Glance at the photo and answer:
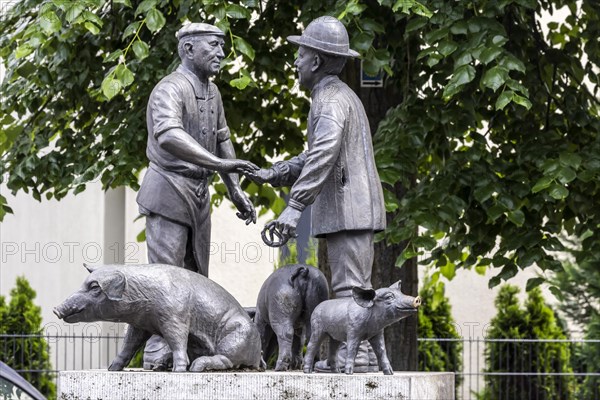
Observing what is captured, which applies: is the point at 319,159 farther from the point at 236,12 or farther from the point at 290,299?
the point at 236,12

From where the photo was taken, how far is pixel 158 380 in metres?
7.81

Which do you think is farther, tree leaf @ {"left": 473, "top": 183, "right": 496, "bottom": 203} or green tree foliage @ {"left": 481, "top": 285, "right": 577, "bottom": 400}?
green tree foliage @ {"left": 481, "top": 285, "right": 577, "bottom": 400}

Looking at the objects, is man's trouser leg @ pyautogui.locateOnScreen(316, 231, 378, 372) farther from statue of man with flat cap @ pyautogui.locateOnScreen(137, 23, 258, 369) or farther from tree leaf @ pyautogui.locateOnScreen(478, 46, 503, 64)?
tree leaf @ pyautogui.locateOnScreen(478, 46, 503, 64)

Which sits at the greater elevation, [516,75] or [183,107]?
[516,75]

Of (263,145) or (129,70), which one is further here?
(263,145)

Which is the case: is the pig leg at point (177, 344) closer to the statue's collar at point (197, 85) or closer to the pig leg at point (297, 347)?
the pig leg at point (297, 347)

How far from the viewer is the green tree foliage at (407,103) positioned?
1125cm

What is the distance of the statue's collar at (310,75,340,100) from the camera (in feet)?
28.2

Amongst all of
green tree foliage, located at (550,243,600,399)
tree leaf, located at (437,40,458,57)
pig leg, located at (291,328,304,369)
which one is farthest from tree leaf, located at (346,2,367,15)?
green tree foliage, located at (550,243,600,399)

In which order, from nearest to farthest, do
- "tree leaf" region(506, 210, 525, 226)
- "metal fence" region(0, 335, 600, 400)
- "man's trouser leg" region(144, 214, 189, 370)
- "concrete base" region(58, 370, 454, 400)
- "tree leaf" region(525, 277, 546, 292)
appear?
1. "concrete base" region(58, 370, 454, 400)
2. "man's trouser leg" region(144, 214, 189, 370)
3. "tree leaf" region(506, 210, 525, 226)
4. "tree leaf" region(525, 277, 546, 292)
5. "metal fence" region(0, 335, 600, 400)

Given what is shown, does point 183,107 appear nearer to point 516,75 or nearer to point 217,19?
point 217,19

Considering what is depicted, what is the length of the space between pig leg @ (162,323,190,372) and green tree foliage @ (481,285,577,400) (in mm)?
9870

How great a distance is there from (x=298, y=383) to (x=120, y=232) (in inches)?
482

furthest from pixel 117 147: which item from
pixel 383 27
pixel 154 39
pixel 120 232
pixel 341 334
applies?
pixel 120 232
